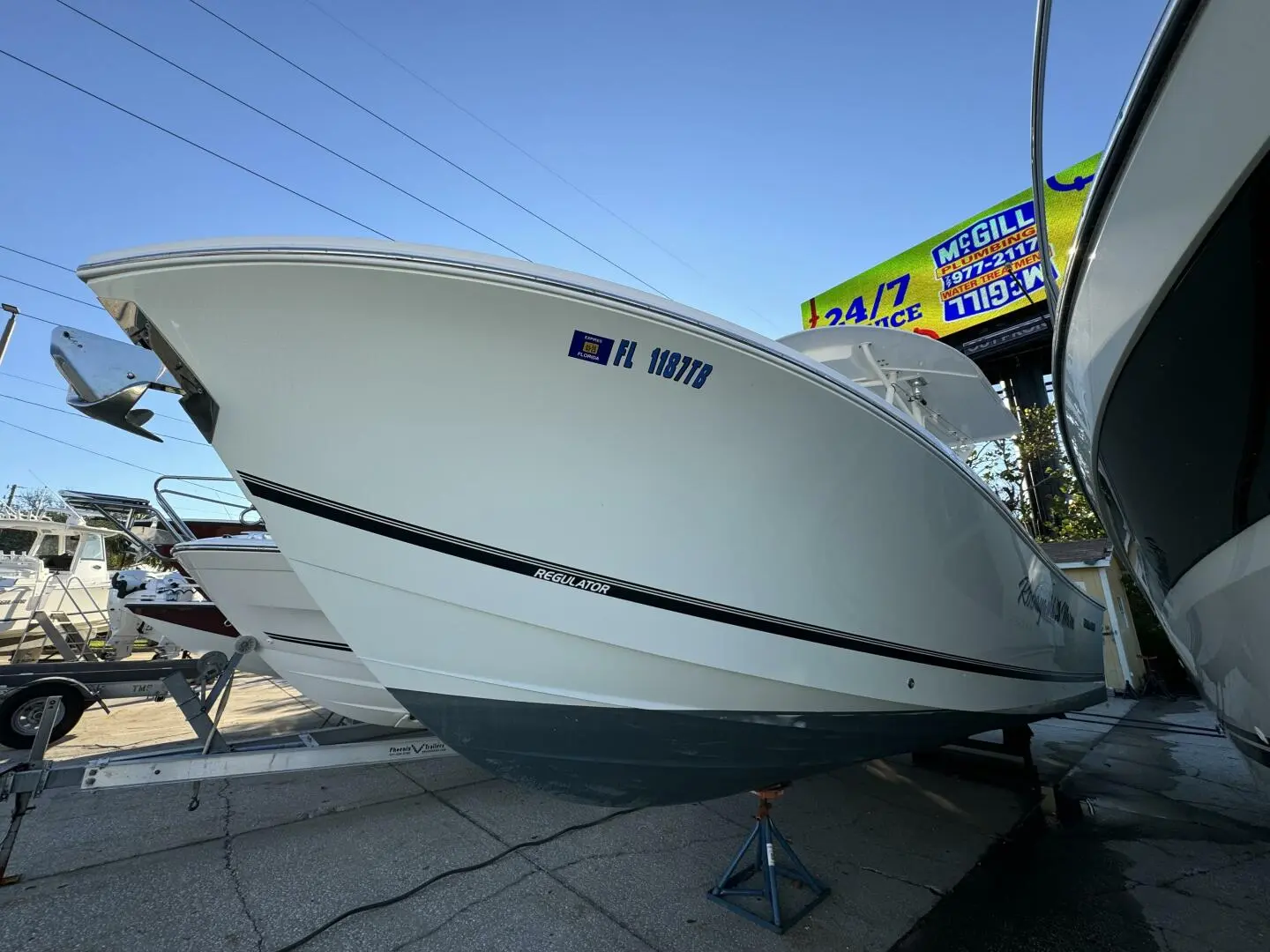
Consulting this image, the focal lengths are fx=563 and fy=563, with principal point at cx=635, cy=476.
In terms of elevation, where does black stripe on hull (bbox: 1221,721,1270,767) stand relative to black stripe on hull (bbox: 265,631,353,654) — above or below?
above

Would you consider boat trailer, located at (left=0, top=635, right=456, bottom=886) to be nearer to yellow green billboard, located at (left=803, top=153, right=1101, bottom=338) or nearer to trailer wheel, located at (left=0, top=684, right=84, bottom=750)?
trailer wheel, located at (left=0, top=684, right=84, bottom=750)

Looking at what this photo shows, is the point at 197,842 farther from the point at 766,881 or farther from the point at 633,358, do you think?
the point at 633,358

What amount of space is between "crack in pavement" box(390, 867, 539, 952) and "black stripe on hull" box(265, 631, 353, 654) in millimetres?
1673

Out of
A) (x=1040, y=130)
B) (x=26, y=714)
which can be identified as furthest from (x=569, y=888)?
(x=26, y=714)

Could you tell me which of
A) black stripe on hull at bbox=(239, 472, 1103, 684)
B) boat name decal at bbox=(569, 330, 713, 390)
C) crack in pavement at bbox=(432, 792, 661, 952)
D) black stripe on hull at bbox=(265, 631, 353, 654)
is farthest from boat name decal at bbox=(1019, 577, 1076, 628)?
black stripe on hull at bbox=(265, 631, 353, 654)

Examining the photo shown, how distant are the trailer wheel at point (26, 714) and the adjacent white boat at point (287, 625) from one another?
108 cm

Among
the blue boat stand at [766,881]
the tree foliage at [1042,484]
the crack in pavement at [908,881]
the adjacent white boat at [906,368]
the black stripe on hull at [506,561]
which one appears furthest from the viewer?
the tree foliage at [1042,484]

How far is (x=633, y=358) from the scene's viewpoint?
175 cm


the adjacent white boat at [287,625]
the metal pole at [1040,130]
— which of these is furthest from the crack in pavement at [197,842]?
the metal pole at [1040,130]

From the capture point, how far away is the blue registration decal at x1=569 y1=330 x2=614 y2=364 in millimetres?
1705

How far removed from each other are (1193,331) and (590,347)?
1.40 metres

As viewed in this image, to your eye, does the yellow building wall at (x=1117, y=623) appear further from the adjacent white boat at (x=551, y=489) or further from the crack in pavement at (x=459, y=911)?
the crack in pavement at (x=459, y=911)

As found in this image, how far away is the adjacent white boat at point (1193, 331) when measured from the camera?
95cm

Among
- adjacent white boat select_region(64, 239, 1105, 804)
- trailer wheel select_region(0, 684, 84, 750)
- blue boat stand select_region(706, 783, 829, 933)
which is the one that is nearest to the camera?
adjacent white boat select_region(64, 239, 1105, 804)
